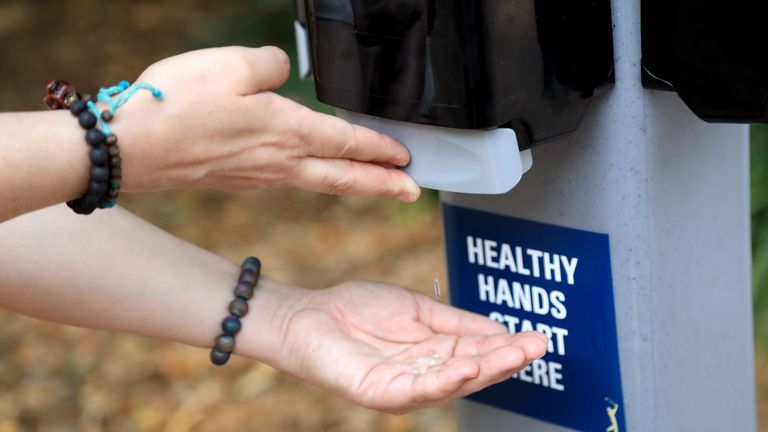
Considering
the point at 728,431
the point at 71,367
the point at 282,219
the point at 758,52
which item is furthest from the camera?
the point at 282,219

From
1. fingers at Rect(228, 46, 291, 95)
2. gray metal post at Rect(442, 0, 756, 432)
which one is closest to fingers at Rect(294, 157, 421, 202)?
fingers at Rect(228, 46, 291, 95)

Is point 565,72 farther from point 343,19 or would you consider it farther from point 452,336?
point 452,336

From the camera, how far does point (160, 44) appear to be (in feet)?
16.4

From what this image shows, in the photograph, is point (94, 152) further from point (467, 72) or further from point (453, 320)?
point (453, 320)

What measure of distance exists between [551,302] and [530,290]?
0.04 metres

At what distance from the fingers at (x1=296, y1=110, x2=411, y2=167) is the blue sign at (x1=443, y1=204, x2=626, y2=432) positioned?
0.80 ft

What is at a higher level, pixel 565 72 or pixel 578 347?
pixel 565 72

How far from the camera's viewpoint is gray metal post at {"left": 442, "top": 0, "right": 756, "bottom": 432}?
134 centimetres

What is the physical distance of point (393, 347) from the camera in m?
1.56

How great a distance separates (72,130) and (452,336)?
1.97 feet

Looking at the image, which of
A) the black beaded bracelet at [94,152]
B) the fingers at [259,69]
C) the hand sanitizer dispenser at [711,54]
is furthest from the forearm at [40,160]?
the hand sanitizer dispenser at [711,54]

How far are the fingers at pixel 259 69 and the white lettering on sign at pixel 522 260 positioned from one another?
0.40 meters

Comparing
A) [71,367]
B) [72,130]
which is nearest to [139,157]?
[72,130]

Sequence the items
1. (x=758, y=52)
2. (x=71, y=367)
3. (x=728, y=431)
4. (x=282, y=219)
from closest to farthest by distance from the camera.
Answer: (x=758, y=52) → (x=728, y=431) → (x=71, y=367) → (x=282, y=219)
